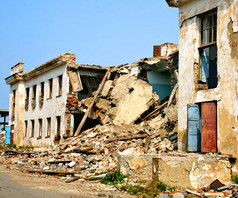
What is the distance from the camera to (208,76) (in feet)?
40.4

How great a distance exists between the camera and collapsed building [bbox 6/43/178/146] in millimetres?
20438

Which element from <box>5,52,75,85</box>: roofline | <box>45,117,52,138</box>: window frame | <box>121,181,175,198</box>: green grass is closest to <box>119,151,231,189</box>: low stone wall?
<box>121,181,175,198</box>: green grass

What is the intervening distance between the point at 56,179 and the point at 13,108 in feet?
67.0

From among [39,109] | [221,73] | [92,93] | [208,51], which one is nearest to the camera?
[221,73]

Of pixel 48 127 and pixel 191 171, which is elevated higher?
pixel 48 127

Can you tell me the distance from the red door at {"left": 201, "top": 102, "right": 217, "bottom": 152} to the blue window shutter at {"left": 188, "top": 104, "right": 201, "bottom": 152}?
38cm

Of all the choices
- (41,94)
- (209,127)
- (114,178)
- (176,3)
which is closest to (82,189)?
(114,178)

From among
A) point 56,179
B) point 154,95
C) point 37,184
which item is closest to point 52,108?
point 154,95

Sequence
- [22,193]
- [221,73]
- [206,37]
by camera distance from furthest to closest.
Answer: [206,37], [221,73], [22,193]

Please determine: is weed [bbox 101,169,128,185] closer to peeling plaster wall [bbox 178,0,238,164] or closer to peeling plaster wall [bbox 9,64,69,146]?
peeling plaster wall [bbox 178,0,238,164]

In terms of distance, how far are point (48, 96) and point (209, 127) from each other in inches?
653

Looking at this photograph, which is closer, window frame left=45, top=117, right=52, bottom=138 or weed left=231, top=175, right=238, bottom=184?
weed left=231, top=175, right=238, bottom=184

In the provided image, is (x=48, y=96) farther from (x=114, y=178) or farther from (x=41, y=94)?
(x=114, y=178)

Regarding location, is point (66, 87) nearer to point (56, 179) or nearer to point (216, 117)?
point (56, 179)
